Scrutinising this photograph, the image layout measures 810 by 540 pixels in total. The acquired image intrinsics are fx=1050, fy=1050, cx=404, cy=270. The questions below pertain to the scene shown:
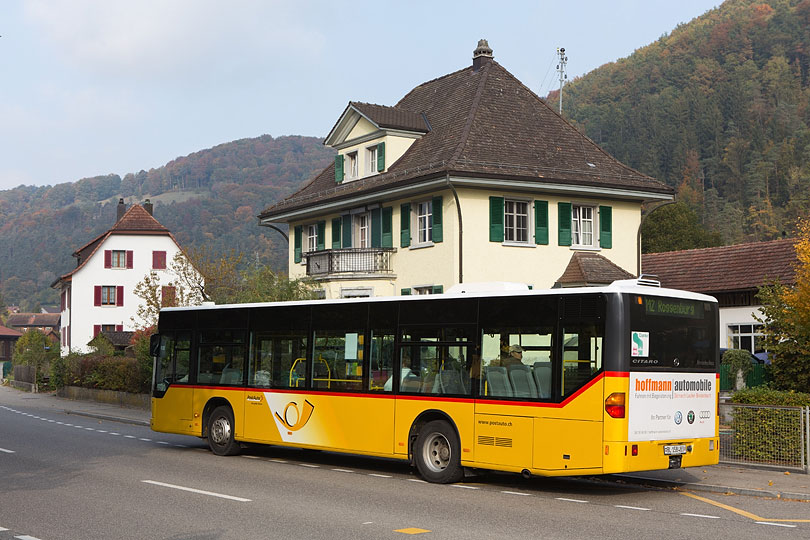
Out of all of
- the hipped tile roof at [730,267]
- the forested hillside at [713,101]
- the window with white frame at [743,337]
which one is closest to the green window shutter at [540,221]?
the hipped tile roof at [730,267]

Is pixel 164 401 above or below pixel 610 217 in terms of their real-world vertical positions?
below

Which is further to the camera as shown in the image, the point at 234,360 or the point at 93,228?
the point at 93,228

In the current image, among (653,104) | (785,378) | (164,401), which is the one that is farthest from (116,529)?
(653,104)

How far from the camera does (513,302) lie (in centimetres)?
1491

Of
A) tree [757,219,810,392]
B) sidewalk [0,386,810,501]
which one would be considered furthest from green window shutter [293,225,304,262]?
sidewalk [0,386,810,501]

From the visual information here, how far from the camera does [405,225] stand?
35.3 meters

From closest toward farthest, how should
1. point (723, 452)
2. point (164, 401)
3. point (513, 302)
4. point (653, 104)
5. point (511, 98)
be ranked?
point (513, 302) → point (723, 452) → point (164, 401) → point (511, 98) → point (653, 104)

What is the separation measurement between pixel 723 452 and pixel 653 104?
116720mm

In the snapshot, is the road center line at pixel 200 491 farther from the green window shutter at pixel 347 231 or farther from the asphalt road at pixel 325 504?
the green window shutter at pixel 347 231

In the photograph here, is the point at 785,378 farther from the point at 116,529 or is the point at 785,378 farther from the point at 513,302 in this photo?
the point at 116,529

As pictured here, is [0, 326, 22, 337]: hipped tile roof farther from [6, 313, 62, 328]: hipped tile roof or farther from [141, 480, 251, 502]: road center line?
[141, 480, 251, 502]: road center line

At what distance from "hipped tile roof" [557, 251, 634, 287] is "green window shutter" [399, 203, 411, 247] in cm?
523

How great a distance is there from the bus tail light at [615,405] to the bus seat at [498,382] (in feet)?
5.29

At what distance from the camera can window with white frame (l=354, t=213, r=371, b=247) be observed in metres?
37.6
